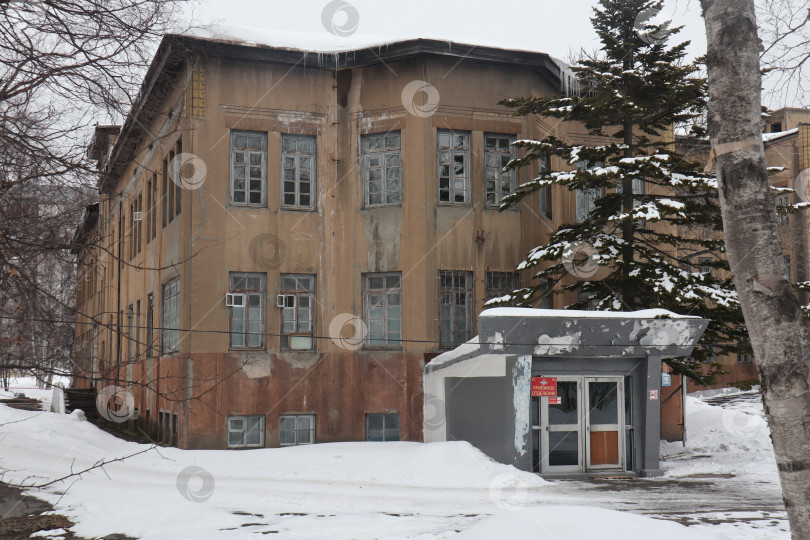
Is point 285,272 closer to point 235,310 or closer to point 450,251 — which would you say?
point 235,310

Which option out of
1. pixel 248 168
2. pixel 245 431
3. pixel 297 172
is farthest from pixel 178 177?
pixel 245 431

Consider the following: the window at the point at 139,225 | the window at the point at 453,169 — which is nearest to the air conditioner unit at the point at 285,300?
the window at the point at 453,169

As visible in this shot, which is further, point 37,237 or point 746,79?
point 37,237

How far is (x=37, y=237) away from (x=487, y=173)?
15.2 m

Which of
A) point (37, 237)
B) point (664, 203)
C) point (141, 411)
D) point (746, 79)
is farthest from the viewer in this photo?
point (141, 411)

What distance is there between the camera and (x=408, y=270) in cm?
2123

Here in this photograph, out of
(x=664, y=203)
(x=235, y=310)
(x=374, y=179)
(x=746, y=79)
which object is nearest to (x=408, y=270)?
(x=374, y=179)

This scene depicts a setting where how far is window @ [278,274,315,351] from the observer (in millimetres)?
21516

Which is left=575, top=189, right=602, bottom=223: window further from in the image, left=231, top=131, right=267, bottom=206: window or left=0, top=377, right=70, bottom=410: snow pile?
left=0, top=377, right=70, bottom=410: snow pile

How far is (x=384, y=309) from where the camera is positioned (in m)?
21.6

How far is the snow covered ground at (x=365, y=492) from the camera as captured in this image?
1098 cm

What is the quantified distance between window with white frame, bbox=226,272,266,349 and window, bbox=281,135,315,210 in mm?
2224

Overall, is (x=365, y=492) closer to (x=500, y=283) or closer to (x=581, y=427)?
(x=581, y=427)

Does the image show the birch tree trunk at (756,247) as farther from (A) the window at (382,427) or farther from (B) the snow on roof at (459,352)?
(A) the window at (382,427)
